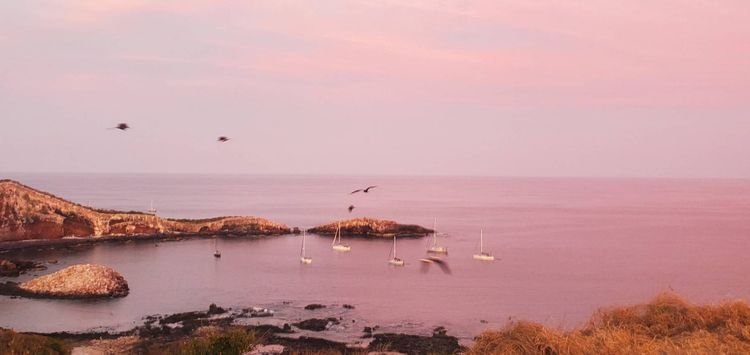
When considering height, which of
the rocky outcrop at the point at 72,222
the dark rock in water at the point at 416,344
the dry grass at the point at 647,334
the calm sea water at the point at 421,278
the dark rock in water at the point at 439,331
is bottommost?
the calm sea water at the point at 421,278

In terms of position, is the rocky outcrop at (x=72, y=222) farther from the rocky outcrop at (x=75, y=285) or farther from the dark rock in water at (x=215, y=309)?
the dark rock in water at (x=215, y=309)

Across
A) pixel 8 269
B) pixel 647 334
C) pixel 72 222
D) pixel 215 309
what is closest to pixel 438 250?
pixel 215 309

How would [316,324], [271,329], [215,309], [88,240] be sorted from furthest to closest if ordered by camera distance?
[88,240]
[215,309]
[316,324]
[271,329]

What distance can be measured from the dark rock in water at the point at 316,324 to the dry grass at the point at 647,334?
23.9m

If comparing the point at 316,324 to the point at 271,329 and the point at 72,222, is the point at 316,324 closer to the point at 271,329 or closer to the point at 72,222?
the point at 271,329

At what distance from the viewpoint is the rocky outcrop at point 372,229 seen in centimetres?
10500

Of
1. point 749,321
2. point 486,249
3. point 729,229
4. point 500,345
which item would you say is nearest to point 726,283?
point 486,249

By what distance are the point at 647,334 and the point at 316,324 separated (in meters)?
26.6

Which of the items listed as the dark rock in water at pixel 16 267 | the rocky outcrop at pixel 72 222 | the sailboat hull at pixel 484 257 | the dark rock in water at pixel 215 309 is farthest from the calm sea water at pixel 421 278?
the rocky outcrop at pixel 72 222

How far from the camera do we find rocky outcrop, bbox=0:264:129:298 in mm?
47250

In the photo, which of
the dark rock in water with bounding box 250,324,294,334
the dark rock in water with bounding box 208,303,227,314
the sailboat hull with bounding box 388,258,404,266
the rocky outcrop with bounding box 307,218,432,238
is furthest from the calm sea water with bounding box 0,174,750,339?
the rocky outcrop with bounding box 307,218,432,238

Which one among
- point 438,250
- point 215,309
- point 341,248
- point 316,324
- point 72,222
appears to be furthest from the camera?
point 72,222

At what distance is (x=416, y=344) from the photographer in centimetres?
3384

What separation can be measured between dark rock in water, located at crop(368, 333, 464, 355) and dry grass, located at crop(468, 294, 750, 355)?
15.6 meters
